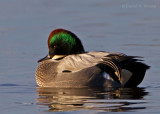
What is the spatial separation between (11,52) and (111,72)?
3710 mm

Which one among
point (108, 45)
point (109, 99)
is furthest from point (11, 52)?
point (109, 99)

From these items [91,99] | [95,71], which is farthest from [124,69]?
[91,99]

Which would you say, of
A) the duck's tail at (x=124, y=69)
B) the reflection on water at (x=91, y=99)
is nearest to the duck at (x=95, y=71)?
the duck's tail at (x=124, y=69)

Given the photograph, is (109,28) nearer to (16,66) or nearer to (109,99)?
(16,66)

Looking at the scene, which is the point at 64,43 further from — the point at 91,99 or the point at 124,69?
the point at 91,99

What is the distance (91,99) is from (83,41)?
16.7 ft

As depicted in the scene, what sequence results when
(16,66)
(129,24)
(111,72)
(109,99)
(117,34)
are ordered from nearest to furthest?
(109,99), (111,72), (16,66), (117,34), (129,24)

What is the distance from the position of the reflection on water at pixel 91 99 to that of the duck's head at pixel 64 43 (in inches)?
36.1

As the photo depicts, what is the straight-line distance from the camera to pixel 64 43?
1109cm

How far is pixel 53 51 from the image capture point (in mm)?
11164

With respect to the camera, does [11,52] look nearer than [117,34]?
Yes

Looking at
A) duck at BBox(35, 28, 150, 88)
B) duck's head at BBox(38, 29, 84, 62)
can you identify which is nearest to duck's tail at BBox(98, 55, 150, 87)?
duck at BBox(35, 28, 150, 88)

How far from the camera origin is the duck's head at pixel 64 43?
36.2 ft

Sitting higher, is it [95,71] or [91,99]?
[95,71]
